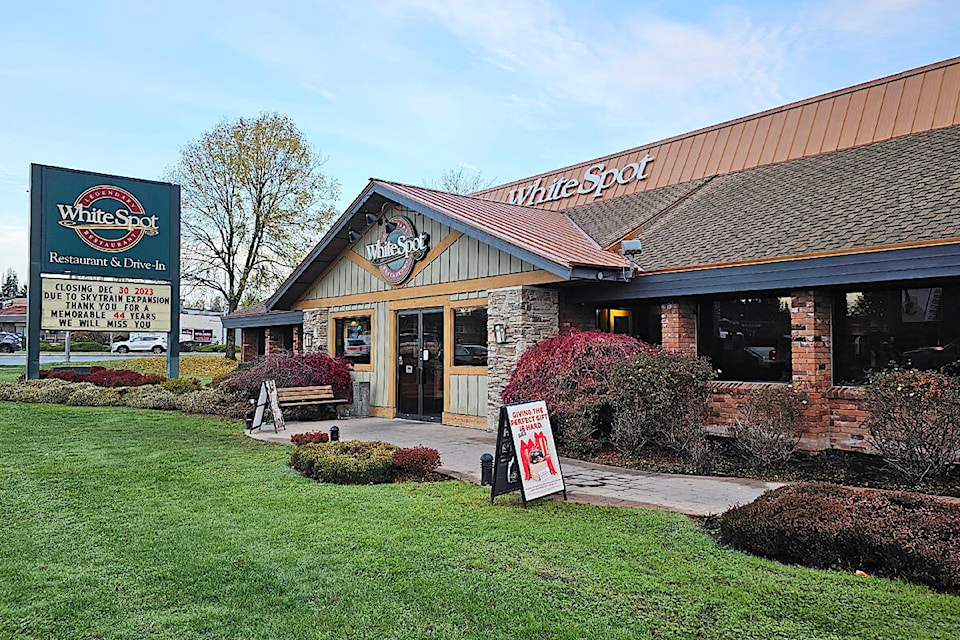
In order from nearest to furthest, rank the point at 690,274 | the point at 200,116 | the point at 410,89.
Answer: the point at 690,274 → the point at 410,89 → the point at 200,116

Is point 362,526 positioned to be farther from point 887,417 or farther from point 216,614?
point 887,417

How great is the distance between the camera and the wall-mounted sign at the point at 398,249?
13352 mm

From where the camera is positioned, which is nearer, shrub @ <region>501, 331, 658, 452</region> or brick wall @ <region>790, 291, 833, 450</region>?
brick wall @ <region>790, 291, 833, 450</region>

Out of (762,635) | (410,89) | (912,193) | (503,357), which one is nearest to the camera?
(762,635)

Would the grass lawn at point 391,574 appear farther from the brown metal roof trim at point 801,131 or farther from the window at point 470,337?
the brown metal roof trim at point 801,131

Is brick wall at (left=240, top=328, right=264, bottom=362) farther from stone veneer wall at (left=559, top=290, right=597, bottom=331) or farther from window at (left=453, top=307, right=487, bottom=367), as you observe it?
stone veneer wall at (left=559, top=290, right=597, bottom=331)

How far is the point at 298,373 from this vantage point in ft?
45.0

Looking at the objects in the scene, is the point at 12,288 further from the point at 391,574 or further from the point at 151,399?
the point at 391,574

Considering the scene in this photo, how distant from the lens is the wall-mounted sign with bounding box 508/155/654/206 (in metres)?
15.3

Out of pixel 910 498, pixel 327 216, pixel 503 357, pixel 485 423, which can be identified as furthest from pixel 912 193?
pixel 327 216

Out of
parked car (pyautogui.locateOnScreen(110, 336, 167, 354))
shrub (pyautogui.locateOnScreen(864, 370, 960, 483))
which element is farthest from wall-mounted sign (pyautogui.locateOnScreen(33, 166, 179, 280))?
parked car (pyautogui.locateOnScreen(110, 336, 167, 354))

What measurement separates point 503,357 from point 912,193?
6.22m

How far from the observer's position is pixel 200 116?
1122 inches

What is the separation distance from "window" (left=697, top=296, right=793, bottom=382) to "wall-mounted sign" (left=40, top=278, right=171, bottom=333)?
1365 cm
